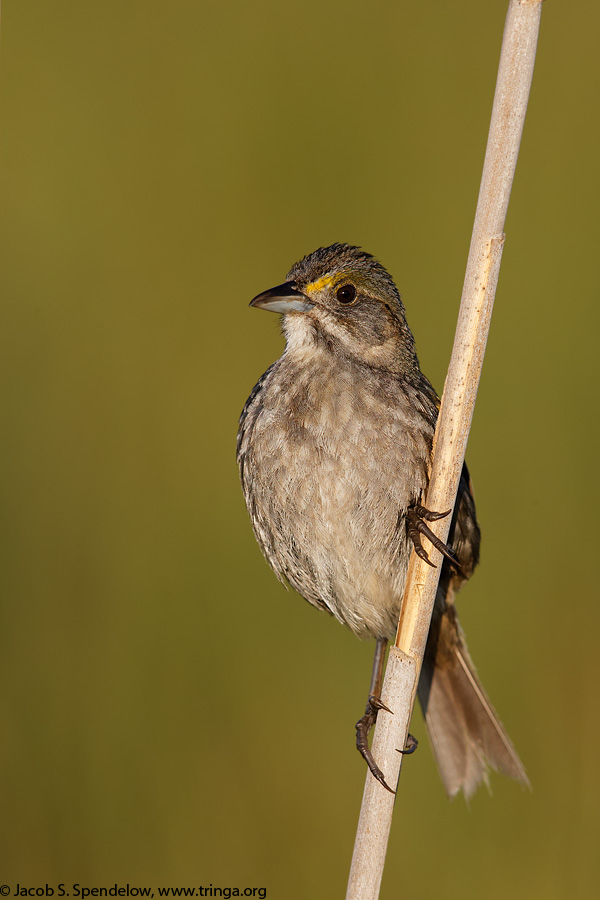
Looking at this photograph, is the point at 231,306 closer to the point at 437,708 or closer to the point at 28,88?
the point at 28,88

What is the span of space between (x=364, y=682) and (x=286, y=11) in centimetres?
337

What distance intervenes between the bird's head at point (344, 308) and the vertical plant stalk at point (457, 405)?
0.72 metres

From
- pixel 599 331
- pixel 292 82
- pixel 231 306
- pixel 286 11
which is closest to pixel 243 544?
pixel 231 306

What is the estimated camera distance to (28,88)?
503cm

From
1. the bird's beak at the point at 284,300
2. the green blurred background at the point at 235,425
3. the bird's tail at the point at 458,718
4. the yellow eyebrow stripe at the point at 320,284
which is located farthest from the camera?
the green blurred background at the point at 235,425

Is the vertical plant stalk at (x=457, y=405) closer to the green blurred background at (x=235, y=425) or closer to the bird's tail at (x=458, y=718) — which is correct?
the bird's tail at (x=458, y=718)

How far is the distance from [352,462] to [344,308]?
587 mm

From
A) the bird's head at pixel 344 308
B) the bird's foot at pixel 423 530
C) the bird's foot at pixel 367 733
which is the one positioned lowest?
the bird's foot at pixel 367 733

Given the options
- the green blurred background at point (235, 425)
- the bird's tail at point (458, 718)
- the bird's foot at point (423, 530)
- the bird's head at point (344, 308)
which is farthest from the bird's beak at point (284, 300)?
the green blurred background at point (235, 425)

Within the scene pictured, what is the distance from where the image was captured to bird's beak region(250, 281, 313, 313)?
3246mm

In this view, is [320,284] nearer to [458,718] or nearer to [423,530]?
[423,530]

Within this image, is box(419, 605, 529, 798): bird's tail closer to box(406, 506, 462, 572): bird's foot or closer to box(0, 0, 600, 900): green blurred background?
box(0, 0, 600, 900): green blurred background

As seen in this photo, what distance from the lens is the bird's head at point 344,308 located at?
3.34 meters

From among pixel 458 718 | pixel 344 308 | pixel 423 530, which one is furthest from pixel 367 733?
pixel 344 308
